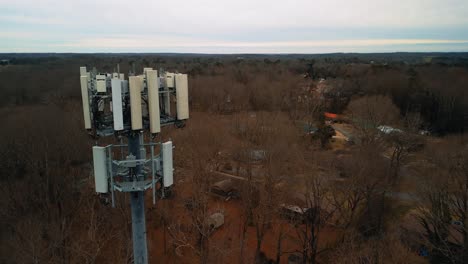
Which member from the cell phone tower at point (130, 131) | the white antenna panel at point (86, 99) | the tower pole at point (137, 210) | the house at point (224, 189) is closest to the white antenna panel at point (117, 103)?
the cell phone tower at point (130, 131)

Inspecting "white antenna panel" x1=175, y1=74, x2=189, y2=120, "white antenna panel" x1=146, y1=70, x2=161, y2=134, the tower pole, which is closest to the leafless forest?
the tower pole

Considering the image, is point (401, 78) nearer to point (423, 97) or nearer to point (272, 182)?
point (423, 97)

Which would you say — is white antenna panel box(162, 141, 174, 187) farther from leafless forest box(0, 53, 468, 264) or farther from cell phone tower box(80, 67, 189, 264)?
leafless forest box(0, 53, 468, 264)

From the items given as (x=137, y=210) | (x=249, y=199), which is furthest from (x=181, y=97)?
(x=249, y=199)

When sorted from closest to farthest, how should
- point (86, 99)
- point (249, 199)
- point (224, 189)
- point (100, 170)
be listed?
point (100, 170) → point (86, 99) → point (249, 199) → point (224, 189)

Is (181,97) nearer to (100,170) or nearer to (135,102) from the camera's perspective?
(135,102)
